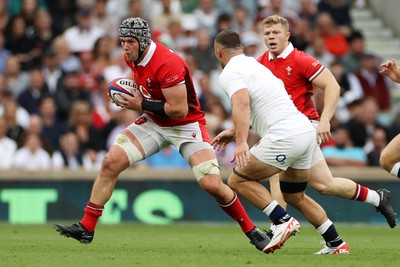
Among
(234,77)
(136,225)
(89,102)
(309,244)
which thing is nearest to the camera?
(234,77)

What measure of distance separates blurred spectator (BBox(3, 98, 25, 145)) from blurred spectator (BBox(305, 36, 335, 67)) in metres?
5.57

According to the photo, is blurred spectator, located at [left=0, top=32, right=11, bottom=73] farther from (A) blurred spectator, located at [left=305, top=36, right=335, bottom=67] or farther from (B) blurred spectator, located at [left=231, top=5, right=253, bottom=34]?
(A) blurred spectator, located at [left=305, top=36, right=335, bottom=67]

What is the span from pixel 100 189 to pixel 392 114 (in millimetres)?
10112

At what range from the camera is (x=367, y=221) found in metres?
17.6

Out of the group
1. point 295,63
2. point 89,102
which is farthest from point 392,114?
point 295,63

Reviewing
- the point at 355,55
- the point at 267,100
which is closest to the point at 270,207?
the point at 267,100

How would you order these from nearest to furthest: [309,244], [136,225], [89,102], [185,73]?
1. [185,73]
2. [309,244]
3. [136,225]
4. [89,102]

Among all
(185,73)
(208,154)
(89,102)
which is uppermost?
(185,73)

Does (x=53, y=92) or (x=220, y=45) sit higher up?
(x=220, y=45)

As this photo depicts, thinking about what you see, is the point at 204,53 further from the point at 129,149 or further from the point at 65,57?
the point at 129,149

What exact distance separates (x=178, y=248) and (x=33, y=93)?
7.92 meters

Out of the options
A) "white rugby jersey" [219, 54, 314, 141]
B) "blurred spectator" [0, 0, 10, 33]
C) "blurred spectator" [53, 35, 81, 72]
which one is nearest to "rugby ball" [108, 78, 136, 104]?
"white rugby jersey" [219, 54, 314, 141]

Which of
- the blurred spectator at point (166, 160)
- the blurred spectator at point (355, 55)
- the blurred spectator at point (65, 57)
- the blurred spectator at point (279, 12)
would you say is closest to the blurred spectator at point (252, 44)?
the blurred spectator at point (279, 12)

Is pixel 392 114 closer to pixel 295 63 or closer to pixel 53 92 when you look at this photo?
pixel 53 92
